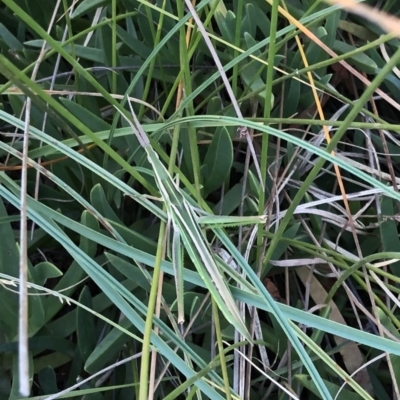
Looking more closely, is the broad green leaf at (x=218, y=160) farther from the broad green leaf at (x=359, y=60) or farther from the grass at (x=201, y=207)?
the broad green leaf at (x=359, y=60)

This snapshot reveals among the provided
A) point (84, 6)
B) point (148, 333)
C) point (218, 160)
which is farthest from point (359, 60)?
point (148, 333)

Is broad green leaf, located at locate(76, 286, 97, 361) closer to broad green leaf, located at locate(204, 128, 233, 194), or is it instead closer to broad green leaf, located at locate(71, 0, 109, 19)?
broad green leaf, located at locate(204, 128, 233, 194)

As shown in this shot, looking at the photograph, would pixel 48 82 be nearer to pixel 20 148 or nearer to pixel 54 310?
pixel 20 148

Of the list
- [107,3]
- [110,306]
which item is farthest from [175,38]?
[110,306]

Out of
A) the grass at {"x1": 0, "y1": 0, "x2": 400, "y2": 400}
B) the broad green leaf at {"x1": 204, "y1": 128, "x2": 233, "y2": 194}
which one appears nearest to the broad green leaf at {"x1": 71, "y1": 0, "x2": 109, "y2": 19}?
the grass at {"x1": 0, "y1": 0, "x2": 400, "y2": 400}

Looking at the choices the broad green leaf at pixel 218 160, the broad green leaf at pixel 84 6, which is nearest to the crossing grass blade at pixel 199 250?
the broad green leaf at pixel 218 160

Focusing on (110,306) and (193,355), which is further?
(110,306)

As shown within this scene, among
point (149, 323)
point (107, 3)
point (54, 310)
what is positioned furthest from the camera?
point (107, 3)

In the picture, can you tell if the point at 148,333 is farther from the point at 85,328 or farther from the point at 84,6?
the point at 84,6

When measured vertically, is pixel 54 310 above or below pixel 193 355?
below
